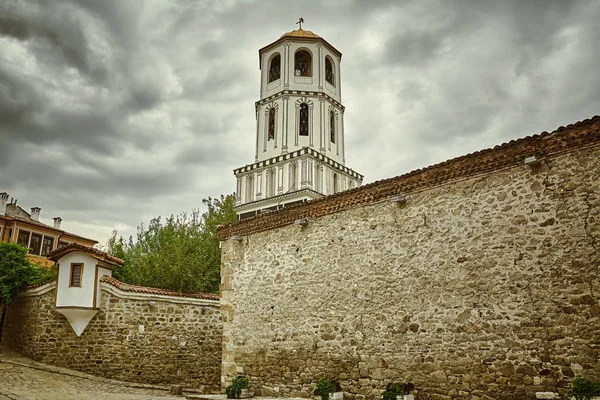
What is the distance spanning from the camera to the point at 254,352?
11891 mm

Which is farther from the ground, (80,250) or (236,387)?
(80,250)

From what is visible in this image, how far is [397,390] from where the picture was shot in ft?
28.5

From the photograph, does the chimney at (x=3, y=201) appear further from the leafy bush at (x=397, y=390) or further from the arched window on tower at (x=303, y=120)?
the leafy bush at (x=397, y=390)

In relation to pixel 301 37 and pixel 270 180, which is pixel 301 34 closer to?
pixel 301 37

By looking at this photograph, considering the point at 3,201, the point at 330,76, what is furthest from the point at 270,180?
the point at 3,201

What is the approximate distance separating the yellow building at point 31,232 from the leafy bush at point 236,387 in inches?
788

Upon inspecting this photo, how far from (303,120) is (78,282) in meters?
21.2

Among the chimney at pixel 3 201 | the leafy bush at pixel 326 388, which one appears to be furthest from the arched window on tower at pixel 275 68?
the leafy bush at pixel 326 388

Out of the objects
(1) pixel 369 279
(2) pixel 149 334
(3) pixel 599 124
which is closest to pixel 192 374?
(2) pixel 149 334

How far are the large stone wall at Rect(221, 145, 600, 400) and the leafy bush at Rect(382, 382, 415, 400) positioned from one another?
192mm

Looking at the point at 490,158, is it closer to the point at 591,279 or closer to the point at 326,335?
the point at 591,279

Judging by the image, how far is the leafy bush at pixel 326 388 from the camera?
9.71m

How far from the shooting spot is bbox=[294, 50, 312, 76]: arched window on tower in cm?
3366

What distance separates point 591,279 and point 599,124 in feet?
8.02
